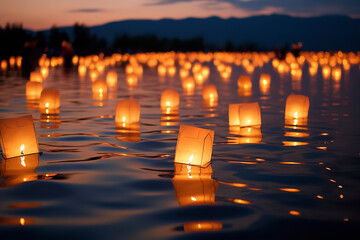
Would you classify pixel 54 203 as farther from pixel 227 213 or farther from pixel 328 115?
pixel 328 115

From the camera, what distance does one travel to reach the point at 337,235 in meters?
4.74

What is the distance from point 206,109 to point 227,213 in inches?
352

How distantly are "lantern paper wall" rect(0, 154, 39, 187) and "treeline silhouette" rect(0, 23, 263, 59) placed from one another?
35736mm

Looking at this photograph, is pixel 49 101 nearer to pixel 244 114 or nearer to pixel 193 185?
pixel 244 114

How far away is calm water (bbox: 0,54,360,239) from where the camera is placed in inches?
194

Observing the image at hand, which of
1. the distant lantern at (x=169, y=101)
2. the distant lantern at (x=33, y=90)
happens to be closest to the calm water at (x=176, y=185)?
the distant lantern at (x=169, y=101)

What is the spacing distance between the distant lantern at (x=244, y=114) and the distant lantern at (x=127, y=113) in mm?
2176

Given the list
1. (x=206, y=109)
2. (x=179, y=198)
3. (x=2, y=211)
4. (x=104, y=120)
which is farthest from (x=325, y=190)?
(x=206, y=109)

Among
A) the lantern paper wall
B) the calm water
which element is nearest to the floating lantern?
the calm water

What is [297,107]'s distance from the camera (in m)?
12.3

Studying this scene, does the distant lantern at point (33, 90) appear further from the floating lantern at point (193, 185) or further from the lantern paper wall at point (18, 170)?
the floating lantern at point (193, 185)

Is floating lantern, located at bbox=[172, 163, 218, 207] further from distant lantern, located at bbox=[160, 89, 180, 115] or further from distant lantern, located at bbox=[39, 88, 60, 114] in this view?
distant lantern, located at bbox=[39, 88, 60, 114]

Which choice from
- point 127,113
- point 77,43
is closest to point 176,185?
point 127,113

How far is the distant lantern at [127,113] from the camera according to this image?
11255 millimetres
